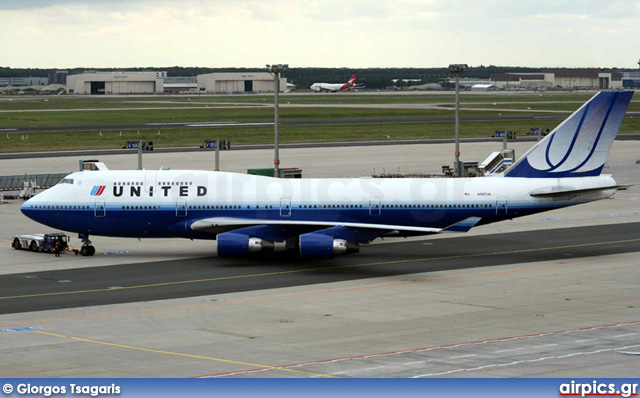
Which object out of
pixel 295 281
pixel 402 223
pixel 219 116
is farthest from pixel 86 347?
pixel 219 116

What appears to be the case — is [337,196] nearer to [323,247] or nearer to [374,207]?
[374,207]

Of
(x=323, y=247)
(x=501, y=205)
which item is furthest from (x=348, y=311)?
(x=501, y=205)

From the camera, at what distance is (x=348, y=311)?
39.5 meters

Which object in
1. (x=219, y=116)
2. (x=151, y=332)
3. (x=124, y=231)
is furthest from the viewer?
(x=219, y=116)

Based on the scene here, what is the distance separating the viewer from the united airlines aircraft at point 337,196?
52594 millimetres

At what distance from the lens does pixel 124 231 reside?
2109 inches

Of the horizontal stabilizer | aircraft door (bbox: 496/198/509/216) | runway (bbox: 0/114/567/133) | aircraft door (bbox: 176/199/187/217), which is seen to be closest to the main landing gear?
aircraft door (bbox: 176/199/187/217)

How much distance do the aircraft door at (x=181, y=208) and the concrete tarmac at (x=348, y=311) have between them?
257cm

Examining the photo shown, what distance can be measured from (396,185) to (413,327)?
18121mm

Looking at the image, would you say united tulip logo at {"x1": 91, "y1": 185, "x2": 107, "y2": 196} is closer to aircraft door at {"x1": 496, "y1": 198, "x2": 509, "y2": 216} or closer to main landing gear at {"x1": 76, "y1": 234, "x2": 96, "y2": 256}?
main landing gear at {"x1": 76, "y1": 234, "x2": 96, "y2": 256}

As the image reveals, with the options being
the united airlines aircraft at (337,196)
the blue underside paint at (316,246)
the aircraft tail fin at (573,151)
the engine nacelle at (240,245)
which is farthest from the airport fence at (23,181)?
the aircraft tail fin at (573,151)

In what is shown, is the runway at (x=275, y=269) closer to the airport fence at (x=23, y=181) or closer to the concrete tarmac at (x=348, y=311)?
the concrete tarmac at (x=348, y=311)

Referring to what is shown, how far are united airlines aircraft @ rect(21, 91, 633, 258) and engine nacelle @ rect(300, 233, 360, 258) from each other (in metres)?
2.20

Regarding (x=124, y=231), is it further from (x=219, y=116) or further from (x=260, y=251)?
Answer: (x=219, y=116)
